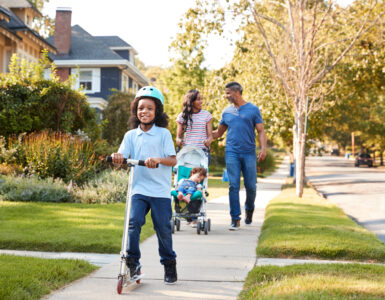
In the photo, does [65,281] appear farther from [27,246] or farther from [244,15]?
[244,15]

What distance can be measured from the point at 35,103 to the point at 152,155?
38.0 ft

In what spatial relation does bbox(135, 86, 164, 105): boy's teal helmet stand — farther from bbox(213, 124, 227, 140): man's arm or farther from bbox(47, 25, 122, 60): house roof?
bbox(47, 25, 122, 60): house roof

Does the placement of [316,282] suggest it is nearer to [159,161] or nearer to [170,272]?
[170,272]

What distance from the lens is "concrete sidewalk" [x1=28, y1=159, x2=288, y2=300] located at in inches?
190

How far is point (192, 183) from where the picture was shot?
8648mm

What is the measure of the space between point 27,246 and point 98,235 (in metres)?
1.02

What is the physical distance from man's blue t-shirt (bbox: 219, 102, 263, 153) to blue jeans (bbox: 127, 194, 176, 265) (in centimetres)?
375

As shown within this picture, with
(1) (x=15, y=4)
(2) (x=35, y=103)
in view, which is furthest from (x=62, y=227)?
(1) (x=15, y=4)

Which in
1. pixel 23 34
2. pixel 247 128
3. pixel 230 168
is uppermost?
pixel 23 34

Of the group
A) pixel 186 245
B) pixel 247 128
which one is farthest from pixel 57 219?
pixel 247 128

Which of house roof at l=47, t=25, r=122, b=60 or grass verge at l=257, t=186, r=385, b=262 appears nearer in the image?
grass verge at l=257, t=186, r=385, b=262

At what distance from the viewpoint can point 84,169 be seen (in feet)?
46.8

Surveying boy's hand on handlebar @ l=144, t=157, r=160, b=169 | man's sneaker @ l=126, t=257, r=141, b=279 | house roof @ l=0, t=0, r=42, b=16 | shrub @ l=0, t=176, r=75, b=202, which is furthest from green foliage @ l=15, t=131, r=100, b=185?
house roof @ l=0, t=0, r=42, b=16

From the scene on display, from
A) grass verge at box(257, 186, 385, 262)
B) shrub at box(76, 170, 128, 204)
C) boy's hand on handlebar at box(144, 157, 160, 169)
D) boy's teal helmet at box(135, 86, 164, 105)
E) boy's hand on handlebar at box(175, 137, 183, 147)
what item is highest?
boy's teal helmet at box(135, 86, 164, 105)
